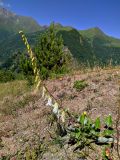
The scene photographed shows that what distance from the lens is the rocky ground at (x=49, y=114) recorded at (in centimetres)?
843

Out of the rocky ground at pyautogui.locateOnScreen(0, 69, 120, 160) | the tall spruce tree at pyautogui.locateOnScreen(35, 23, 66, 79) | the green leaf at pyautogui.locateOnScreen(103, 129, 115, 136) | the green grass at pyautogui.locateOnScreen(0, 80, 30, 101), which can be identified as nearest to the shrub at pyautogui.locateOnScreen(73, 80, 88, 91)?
the rocky ground at pyautogui.locateOnScreen(0, 69, 120, 160)

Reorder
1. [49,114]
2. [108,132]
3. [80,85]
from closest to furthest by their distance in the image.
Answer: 1. [108,132]
2. [49,114]
3. [80,85]

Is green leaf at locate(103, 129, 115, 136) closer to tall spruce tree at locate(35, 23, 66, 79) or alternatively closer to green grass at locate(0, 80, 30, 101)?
green grass at locate(0, 80, 30, 101)

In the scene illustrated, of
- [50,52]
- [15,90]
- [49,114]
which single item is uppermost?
[50,52]

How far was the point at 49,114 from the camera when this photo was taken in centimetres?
1088

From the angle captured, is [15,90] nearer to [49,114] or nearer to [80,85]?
[80,85]

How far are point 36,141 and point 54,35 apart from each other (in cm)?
1589

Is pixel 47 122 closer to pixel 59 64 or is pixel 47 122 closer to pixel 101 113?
pixel 101 113

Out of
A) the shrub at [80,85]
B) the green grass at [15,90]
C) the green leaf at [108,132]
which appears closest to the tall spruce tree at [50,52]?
the green grass at [15,90]

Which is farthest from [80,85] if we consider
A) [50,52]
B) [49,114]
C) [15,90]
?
[50,52]

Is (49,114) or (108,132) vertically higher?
(108,132)

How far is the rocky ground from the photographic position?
8.43 m

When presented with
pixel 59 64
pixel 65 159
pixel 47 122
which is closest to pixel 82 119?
pixel 65 159

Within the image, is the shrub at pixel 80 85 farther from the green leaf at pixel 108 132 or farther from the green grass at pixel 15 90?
the green leaf at pixel 108 132
